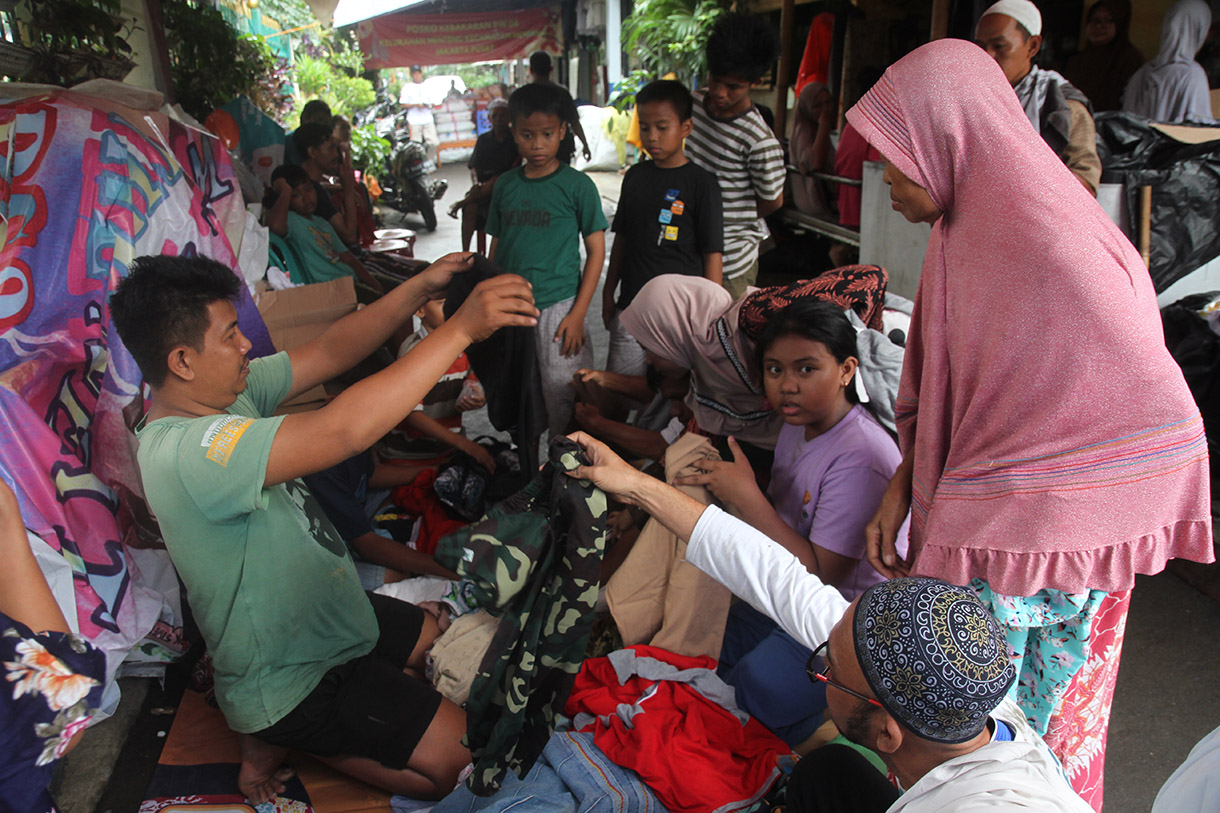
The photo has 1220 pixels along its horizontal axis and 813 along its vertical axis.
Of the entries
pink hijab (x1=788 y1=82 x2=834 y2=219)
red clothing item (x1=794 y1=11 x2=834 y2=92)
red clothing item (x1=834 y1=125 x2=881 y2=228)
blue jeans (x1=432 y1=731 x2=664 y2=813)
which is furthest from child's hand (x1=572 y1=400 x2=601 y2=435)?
red clothing item (x1=794 y1=11 x2=834 y2=92)

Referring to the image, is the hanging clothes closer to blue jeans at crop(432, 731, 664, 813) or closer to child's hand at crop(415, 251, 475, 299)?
child's hand at crop(415, 251, 475, 299)

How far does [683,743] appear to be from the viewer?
212 cm

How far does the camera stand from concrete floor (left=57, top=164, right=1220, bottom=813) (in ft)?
7.57

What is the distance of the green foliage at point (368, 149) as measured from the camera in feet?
37.4

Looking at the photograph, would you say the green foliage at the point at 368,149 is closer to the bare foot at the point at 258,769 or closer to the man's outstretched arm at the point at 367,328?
the man's outstretched arm at the point at 367,328

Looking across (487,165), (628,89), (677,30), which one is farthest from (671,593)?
(628,89)

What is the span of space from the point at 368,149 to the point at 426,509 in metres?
9.94

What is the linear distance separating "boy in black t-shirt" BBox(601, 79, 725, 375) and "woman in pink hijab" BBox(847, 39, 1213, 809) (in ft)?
5.92

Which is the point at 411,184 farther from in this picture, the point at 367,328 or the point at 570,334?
the point at 367,328

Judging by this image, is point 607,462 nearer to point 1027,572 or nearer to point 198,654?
point 1027,572

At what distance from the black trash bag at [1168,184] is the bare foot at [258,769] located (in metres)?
3.91

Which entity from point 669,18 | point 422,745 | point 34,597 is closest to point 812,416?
point 422,745

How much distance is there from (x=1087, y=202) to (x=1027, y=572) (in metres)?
0.75

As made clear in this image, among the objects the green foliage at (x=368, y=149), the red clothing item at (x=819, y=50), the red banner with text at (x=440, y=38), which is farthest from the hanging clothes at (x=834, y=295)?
the red banner with text at (x=440, y=38)
